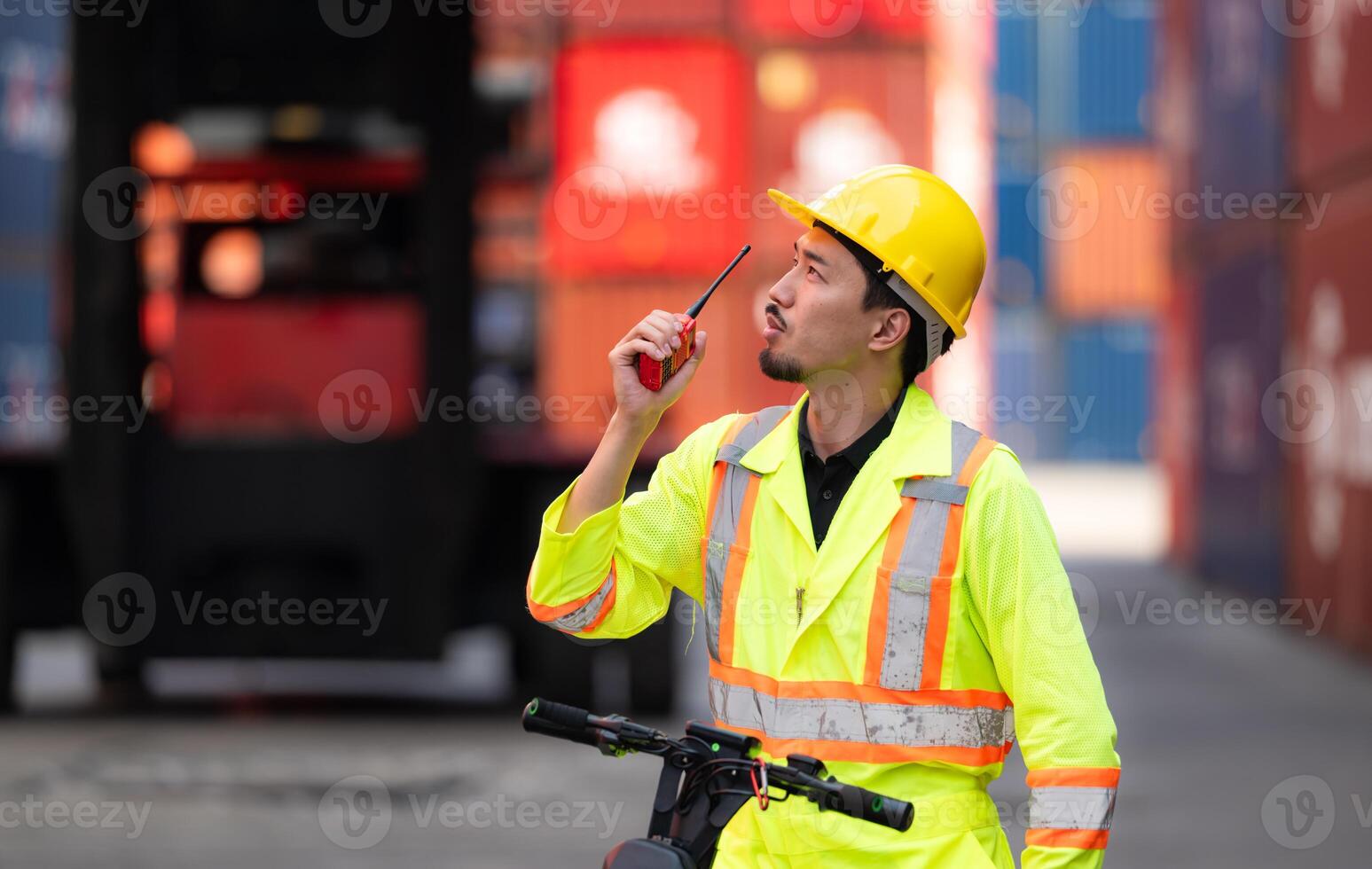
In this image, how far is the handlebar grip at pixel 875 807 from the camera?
246 centimetres

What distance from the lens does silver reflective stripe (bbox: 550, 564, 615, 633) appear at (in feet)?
9.46

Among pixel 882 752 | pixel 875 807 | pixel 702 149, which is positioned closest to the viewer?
pixel 875 807

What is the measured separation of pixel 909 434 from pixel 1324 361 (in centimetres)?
1162

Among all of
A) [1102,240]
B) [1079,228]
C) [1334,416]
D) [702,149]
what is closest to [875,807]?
[1334,416]

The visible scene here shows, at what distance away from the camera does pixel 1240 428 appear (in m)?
17.3

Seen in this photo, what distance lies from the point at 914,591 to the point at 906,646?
73 mm

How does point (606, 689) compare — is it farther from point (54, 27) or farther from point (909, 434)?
point (54, 27)

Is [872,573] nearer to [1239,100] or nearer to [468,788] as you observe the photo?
[468,788]

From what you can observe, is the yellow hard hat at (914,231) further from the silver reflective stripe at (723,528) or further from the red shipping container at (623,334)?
the red shipping container at (623,334)

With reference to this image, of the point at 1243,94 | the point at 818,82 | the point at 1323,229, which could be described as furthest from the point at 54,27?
the point at 1323,229

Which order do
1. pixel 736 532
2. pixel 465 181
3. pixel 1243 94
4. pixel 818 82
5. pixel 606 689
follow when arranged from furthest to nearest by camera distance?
pixel 818 82, pixel 1243 94, pixel 606 689, pixel 465 181, pixel 736 532

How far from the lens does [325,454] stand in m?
9.71

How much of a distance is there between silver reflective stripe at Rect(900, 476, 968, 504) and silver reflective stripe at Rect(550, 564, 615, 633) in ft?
1.43

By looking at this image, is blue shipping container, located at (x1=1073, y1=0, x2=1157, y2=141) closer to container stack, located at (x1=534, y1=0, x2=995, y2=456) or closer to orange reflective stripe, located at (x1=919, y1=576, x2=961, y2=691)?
container stack, located at (x1=534, y1=0, x2=995, y2=456)
